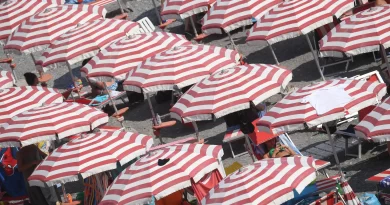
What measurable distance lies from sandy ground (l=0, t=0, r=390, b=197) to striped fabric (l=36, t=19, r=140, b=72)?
138cm

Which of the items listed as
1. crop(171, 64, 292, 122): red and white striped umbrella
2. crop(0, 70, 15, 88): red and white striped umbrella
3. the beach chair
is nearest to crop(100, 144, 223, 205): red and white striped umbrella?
crop(171, 64, 292, 122): red and white striped umbrella

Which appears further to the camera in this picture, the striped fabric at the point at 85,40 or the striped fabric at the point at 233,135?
the striped fabric at the point at 85,40

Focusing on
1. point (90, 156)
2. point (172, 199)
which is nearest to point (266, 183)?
point (172, 199)

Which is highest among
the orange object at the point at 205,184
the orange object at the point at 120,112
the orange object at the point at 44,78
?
the orange object at the point at 44,78

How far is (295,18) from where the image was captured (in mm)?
23859

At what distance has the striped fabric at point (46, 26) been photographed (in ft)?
90.0

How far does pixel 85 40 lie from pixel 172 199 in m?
6.52

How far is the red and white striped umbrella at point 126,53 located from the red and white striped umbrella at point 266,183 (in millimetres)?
6258

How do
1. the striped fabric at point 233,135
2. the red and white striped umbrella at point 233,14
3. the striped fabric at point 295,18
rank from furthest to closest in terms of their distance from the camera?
the red and white striped umbrella at point 233,14 → the striped fabric at point 295,18 → the striped fabric at point 233,135

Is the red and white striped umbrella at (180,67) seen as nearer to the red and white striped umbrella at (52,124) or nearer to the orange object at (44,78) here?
the red and white striped umbrella at (52,124)

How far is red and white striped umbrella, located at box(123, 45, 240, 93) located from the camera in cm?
2275

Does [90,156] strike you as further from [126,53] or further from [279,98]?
[279,98]

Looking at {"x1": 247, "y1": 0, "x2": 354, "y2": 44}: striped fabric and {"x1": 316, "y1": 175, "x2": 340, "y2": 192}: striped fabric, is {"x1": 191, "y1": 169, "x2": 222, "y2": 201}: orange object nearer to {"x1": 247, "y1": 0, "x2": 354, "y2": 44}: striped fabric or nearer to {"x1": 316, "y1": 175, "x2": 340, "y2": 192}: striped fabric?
{"x1": 316, "y1": 175, "x2": 340, "y2": 192}: striped fabric

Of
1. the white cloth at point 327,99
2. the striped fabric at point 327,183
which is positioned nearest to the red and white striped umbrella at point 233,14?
the white cloth at point 327,99
